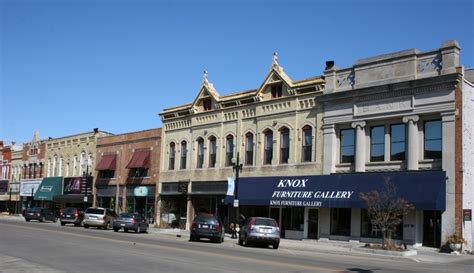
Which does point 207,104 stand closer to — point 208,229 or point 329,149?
point 329,149

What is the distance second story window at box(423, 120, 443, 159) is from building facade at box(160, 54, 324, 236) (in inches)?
277

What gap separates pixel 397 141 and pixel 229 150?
14.3m

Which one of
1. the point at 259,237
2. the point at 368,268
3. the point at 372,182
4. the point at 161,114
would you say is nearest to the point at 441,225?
the point at 372,182

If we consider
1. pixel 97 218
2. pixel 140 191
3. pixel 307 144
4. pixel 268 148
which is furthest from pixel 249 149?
pixel 140 191

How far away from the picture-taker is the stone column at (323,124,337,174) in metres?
33.1

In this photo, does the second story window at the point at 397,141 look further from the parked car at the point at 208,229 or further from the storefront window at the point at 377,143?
the parked car at the point at 208,229

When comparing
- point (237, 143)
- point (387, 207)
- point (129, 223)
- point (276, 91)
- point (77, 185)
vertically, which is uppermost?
point (276, 91)

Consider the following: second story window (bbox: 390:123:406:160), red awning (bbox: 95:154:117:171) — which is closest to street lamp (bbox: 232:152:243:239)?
second story window (bbox: 390:123:406:160)

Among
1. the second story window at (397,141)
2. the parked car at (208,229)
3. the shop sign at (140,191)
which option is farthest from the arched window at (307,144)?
the shop sign at (140,191)

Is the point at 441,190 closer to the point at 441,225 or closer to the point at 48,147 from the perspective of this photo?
the point at 441,225

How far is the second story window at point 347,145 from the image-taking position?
32.6 m

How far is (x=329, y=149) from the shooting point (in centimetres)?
3328

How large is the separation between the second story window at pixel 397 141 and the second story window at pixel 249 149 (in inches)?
453

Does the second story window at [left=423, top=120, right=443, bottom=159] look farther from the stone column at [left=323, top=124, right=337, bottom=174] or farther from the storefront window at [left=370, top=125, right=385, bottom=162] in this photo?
the stone column at [left=323, top=124, right=337, bottom=174]
